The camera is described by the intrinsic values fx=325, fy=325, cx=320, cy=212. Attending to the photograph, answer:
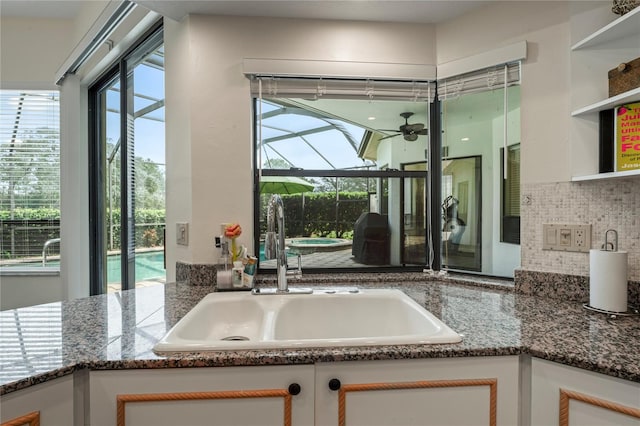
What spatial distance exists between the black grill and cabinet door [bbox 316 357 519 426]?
3.36 ft

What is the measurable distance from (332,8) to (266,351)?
1.59 metres

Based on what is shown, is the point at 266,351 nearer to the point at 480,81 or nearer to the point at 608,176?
the point at 608,176

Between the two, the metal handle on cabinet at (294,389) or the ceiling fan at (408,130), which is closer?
the metal handle on cabinet at (294,389)

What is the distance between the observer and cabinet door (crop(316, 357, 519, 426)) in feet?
2.88

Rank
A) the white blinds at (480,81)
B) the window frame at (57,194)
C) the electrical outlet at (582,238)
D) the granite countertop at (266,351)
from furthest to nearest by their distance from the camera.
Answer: the window frame at (57,194) < the white blinds at (480,81) < the electrical outlet at (582,238) < the granite countertop at (266,351)

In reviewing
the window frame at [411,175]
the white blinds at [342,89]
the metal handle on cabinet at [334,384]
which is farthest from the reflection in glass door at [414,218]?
the metal handle on cabinet at [334,384]

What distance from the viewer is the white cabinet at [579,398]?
790 millimetres

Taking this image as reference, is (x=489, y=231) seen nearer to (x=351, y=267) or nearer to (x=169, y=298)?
(x=351, y=267)

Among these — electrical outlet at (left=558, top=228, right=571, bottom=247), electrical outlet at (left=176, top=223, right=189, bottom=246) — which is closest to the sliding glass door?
electrical outlet at (left=176, top=223, right=189, bottom=246)

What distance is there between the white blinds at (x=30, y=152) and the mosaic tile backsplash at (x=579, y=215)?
3.71 meters

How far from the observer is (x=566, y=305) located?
130 cm

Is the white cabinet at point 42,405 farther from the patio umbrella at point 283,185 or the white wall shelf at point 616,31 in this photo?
the white wall shelf at point 616,31

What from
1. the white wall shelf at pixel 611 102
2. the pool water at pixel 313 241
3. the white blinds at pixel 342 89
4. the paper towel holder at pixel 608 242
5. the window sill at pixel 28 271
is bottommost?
the window sill at pixel 28 271

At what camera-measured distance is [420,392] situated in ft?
2.92
